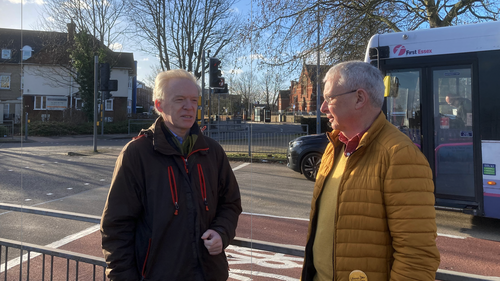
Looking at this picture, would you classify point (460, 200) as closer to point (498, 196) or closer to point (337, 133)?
point (498, 196)

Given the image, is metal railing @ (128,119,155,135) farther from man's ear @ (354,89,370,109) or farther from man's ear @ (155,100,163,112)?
man's ear @ (354,89,370,109)

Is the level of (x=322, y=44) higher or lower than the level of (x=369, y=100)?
higher

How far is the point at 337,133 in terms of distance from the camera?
1907 millimetres

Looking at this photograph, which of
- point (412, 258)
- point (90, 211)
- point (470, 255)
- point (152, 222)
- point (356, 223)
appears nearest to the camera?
point (412, 258)

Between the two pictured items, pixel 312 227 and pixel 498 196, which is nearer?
pixel 312 227

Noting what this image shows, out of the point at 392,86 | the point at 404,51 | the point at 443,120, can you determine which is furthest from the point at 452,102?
the point at 404,51

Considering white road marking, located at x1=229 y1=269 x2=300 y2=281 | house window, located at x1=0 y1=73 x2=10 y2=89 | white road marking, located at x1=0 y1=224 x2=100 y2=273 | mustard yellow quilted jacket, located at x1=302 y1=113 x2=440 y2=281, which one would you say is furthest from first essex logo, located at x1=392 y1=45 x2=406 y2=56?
house window, located at x1=0 y1=73 x2=10 y2=89

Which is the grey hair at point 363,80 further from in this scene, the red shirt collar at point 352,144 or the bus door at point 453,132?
the bus door at point 453,132

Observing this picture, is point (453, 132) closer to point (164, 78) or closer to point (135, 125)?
point (164, 78)

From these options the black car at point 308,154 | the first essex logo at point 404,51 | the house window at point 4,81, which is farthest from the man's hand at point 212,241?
the house window at point 4,81

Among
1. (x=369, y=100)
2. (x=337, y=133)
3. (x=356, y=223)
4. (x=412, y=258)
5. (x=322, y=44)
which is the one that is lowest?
(x=412, y=258)

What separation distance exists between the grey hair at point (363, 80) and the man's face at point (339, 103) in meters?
0.03

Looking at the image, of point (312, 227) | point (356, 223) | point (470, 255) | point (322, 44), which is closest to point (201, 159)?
point (312, 227)

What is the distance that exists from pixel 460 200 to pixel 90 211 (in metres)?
6.36
